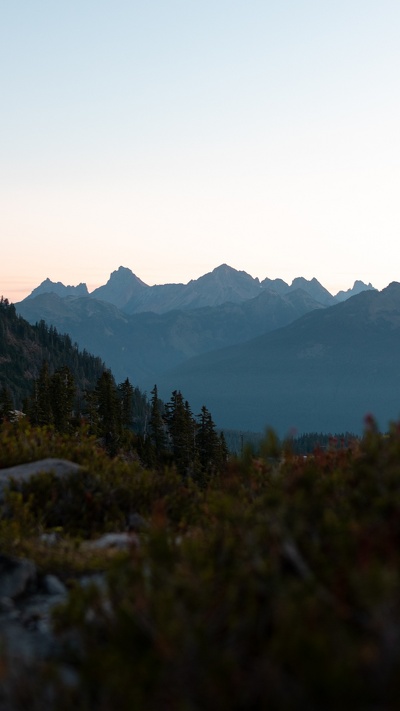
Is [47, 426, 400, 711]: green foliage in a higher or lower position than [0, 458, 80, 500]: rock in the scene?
higher

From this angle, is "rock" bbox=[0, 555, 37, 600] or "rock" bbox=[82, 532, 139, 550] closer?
"rock" bbox=[0, 555, 37, 600]

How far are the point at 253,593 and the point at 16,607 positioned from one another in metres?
3.38

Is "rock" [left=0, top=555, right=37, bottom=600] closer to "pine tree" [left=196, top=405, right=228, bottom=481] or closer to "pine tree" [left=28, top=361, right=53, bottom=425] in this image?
"pine tree" [left=28, top=361, right=53, bottom=425]

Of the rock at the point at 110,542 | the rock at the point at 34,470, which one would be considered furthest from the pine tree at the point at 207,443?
the rock at the point at 110,542

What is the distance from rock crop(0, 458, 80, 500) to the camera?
38.2ft

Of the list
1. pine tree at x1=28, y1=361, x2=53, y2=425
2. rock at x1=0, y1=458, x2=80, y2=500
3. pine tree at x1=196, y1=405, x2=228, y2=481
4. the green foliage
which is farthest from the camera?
pine tree at x1=196, y1=405, x2=228, y2=481

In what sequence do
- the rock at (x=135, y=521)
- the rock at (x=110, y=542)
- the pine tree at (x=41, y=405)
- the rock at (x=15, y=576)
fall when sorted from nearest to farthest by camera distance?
the rock at (x=15, y=576) → the rock at (x=110, y=542) → the rock at (x=135, y=521) → the pine tree at (x=41, y=405)

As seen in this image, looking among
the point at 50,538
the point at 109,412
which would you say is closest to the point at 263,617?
the point at 50,538

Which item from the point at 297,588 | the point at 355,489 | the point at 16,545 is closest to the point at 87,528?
the point at 16,545

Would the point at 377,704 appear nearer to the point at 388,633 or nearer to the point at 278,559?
the point at 388,633

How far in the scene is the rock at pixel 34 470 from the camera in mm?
11641

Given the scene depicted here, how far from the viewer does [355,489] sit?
773cm

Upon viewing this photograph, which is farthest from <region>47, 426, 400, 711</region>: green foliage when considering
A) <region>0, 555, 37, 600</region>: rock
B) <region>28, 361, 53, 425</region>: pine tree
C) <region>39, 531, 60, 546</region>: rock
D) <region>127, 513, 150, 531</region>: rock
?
<region>28, 361, 53, 425</region>: pine tree

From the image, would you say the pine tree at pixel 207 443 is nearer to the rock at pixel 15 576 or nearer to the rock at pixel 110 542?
the rock at pixel 110 542
